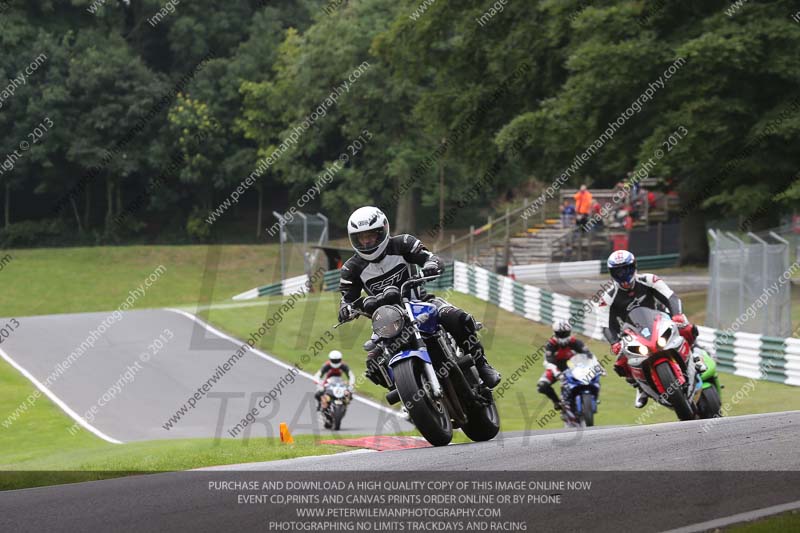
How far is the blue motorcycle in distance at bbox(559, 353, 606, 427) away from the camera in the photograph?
15312 millimetres

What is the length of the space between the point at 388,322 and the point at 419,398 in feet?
2.18

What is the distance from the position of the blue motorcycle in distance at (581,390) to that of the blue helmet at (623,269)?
2.64m

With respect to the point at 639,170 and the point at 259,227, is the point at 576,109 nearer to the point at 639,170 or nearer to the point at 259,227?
the point at 639,170

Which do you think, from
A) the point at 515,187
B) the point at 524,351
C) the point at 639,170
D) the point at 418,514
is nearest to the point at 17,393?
the point at 524,351

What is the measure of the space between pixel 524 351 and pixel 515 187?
36261 millimetres

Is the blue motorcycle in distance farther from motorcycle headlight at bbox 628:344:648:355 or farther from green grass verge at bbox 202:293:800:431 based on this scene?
motorcycle headlight at bbox 628:344:648:355

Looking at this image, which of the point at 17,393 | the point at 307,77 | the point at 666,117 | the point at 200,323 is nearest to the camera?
the point at 17,393

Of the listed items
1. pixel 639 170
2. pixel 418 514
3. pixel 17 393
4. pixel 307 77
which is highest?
pixel 307 77

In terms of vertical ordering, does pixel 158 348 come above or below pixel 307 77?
below

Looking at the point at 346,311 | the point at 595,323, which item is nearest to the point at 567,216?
the point at 595,323

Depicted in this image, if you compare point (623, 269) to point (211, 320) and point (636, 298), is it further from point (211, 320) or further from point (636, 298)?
point (211, 320)

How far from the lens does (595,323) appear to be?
29.8 m

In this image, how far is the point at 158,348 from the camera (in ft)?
98.1

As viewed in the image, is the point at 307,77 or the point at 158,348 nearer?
the point at 158,348
